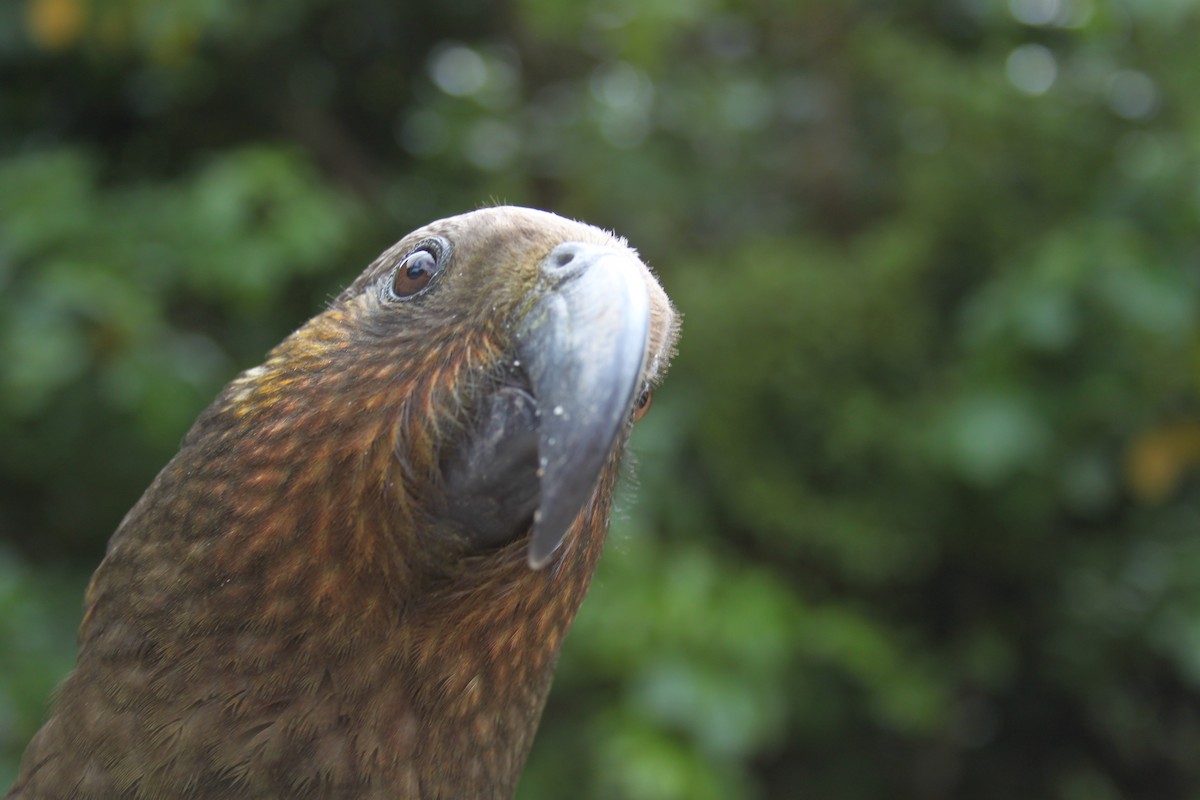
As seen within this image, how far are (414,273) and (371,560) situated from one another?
35 cm

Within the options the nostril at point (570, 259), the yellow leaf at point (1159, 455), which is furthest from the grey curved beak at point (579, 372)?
the yellow leaf at point (1159, 455)

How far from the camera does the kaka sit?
3.92ft

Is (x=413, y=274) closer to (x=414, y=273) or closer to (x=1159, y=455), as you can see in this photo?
(x=414, y=273)

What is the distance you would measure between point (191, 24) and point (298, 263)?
658 mm

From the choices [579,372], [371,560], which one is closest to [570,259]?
[579,372]

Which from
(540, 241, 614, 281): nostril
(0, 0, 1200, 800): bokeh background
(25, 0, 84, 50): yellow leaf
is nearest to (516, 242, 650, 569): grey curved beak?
(540, 241, 614, 281): nostril

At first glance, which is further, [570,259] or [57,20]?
[57,20]

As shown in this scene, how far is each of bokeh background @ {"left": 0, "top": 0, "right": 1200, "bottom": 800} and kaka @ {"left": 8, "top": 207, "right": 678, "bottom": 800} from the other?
1.45 m

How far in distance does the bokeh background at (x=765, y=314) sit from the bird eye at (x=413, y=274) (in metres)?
Result: 1.61

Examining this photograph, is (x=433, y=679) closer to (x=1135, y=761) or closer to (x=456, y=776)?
(x=456, y=776)

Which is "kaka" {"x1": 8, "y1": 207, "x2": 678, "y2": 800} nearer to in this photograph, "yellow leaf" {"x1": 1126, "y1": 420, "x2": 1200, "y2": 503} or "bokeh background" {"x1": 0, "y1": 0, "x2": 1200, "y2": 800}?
"bokeh background" {"x1": 0, "y1": 0, "x2": 1200, "y2": 800}

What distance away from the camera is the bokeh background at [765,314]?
113 inches

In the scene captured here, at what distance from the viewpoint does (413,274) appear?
4.43ft

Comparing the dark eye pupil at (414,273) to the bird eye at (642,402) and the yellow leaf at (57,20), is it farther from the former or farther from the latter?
the yellow leaf at (57,20)
